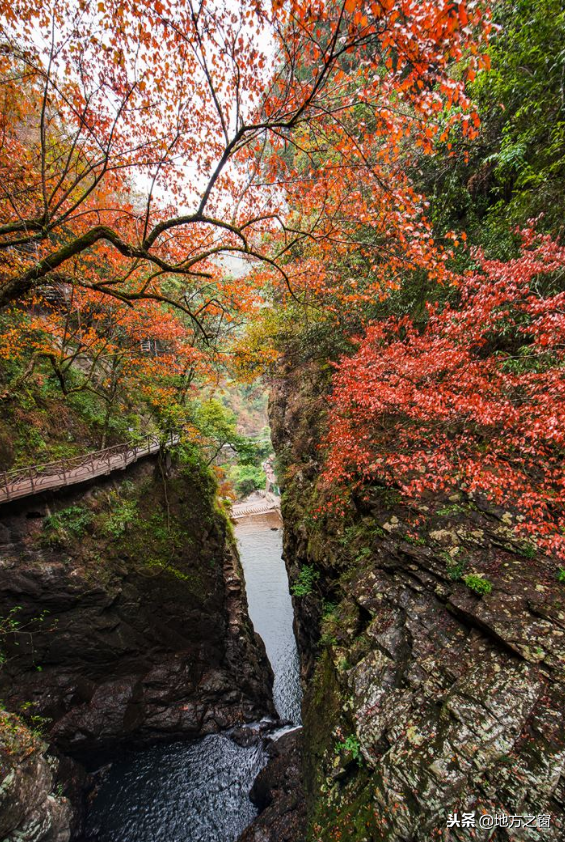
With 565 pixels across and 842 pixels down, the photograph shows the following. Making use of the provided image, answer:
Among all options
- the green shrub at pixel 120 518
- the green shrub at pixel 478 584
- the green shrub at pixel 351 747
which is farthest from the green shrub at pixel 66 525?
the green shrub at pixel 478 584

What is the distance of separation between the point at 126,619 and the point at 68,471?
5.65 meters

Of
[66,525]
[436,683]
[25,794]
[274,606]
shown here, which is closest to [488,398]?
[436,683]

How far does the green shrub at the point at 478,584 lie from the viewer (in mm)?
5109

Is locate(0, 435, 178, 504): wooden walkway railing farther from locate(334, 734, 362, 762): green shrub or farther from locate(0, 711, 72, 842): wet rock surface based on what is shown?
locate(334, 734, 362, 762): green shrub

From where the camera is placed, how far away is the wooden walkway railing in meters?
8.55

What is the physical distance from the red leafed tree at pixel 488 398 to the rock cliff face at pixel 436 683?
93 cm

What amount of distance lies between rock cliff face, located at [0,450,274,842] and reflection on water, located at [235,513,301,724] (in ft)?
3.69

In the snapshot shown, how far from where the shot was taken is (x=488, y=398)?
5.66 meters

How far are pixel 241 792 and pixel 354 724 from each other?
9.18 metres

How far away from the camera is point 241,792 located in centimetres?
1010

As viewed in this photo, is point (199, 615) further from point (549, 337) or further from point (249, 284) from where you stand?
point (549, 337)

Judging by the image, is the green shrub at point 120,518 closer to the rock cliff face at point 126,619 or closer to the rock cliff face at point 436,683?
the rock cliff face at point 126,619

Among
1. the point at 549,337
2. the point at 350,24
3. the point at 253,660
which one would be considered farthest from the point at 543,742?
the point at 253,660

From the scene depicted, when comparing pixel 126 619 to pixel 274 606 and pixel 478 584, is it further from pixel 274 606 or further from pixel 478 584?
pixel 478 584
